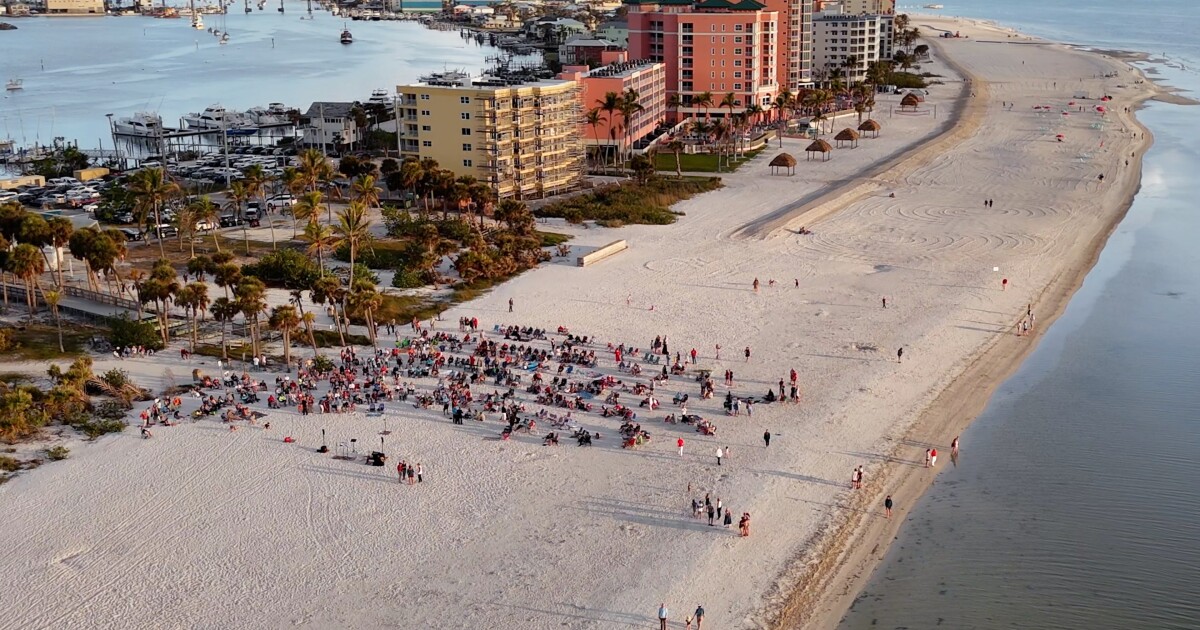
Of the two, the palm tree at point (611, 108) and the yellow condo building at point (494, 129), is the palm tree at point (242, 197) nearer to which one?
the yellow condo building at point (494, 129)

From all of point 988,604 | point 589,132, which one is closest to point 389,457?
point 988,604

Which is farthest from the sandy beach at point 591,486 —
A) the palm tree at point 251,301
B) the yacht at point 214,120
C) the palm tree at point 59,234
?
the yacht at point 214,120

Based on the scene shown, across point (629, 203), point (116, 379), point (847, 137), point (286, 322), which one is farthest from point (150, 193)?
point (847, 137)

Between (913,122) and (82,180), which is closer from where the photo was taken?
(82,180)

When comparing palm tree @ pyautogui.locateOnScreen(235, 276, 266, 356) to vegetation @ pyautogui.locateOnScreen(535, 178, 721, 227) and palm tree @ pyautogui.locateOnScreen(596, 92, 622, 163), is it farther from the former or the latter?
palm tree @ pyautogui.locateOnScreen(596, 92, 622, 163)

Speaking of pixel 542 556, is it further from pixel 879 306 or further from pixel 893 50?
pixel 893 50

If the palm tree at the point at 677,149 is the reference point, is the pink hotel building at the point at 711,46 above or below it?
above
